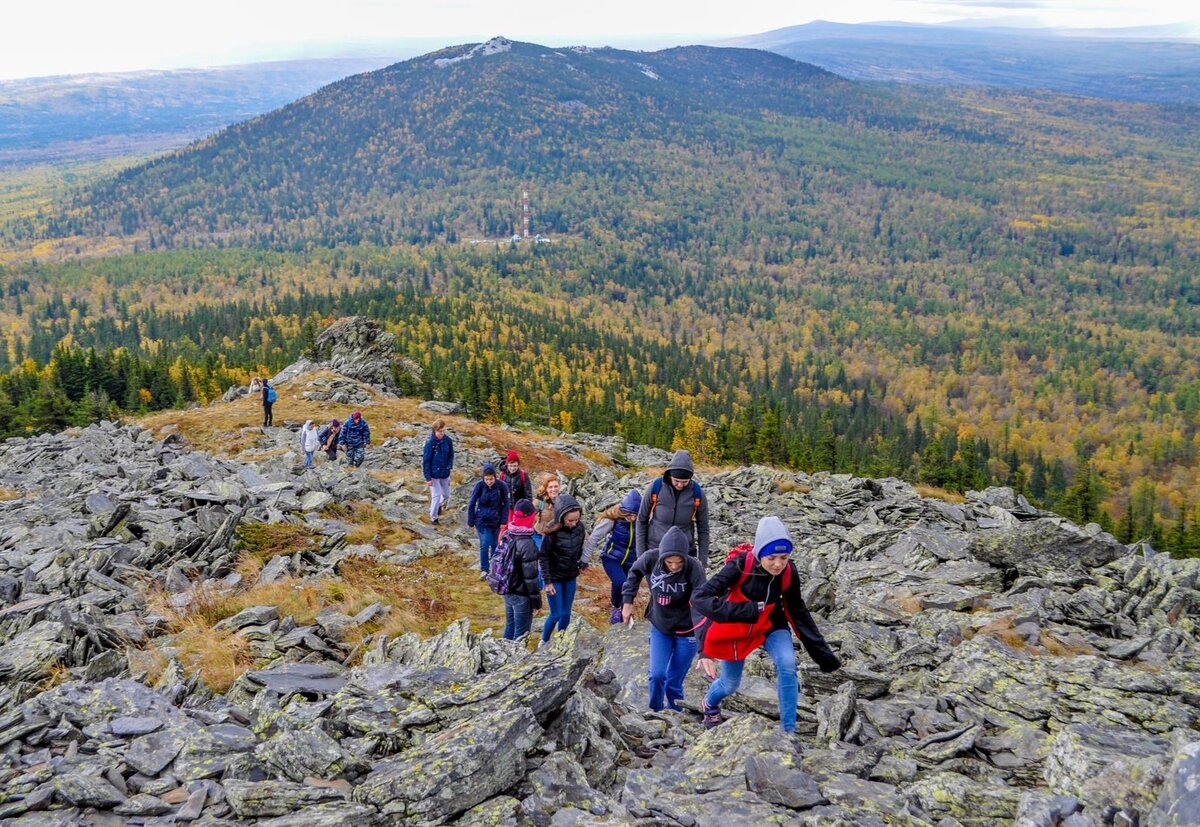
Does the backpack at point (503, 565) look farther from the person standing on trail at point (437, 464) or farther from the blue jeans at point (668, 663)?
the person standing on trail at point (437, 464)

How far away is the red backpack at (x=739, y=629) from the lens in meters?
10.1

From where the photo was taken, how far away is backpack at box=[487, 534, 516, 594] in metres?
13.5

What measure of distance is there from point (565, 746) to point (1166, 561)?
22037 mm

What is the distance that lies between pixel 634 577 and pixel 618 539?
2.90m

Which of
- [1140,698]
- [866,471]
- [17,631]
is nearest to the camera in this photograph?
[1140,698]

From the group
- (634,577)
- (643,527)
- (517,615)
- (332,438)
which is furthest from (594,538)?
(332,438)

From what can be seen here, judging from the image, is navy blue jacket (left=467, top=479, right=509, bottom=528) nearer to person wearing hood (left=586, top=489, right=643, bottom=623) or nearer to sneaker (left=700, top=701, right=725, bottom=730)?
person wearing hood (left=586, top=489, right=643, bottom=623)

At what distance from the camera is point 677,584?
11.1 metres

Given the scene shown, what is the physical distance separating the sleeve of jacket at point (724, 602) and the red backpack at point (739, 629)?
0.05 meters

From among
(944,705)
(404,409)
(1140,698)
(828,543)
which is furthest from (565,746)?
(404,409)

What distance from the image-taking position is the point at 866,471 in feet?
275

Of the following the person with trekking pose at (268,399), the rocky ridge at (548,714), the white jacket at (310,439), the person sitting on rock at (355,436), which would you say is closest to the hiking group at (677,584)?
the rocky ridge at (548,714)

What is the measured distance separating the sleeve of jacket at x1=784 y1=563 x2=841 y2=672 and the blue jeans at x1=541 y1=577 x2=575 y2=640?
460 cm

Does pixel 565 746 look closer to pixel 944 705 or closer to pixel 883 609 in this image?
pixel 944 705
